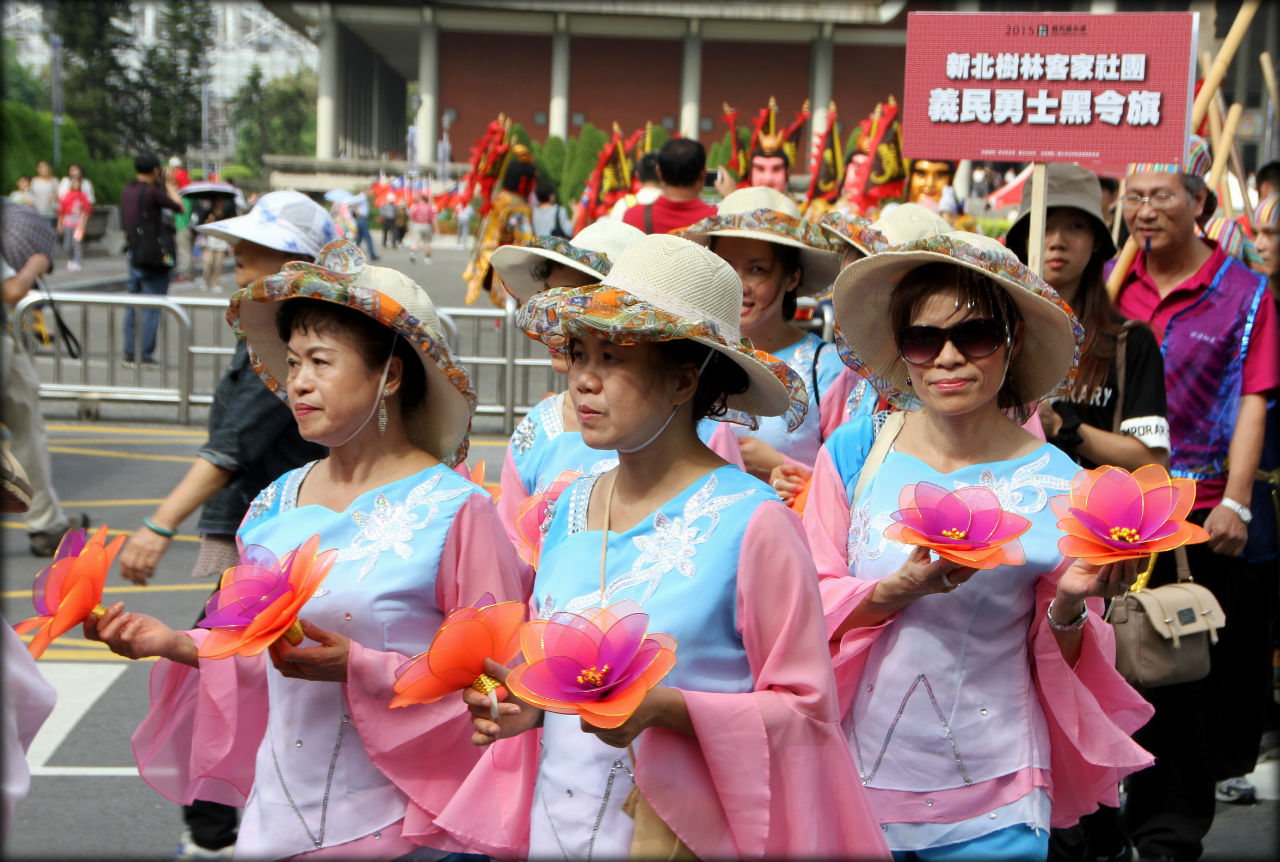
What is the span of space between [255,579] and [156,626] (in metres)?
0.32

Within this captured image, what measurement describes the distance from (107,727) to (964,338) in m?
4.12

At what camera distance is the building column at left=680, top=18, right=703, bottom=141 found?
2447 inches

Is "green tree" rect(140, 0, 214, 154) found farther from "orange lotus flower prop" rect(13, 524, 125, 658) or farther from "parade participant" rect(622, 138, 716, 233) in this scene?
"orange lotus flower prop" rect(13, 524, 125, 658)

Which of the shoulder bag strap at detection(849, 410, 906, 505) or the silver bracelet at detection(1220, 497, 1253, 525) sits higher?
the shoulder bag strap at detection(849, 410, 906, 505)

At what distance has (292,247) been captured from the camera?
4.07 m

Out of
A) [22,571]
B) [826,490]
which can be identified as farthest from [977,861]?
[22,571]

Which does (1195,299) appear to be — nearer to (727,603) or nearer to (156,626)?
(727,603)

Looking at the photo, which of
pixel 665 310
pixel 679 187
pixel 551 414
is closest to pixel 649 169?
pixel 679 187

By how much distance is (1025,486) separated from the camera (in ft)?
9.78

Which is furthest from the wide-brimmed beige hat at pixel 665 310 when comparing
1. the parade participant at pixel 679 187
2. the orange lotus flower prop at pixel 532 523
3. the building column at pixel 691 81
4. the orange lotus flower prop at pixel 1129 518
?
the building column at pixel 691 81

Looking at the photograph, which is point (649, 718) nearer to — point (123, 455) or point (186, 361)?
point (123, 455)

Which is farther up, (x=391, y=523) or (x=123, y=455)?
(x=391, y=523)

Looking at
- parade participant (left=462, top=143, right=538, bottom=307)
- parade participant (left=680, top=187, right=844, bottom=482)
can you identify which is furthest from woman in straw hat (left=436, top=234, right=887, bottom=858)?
parade participant (left=462, top=143, right=538, bottom=307)

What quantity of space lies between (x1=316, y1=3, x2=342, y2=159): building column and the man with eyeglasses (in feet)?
205
